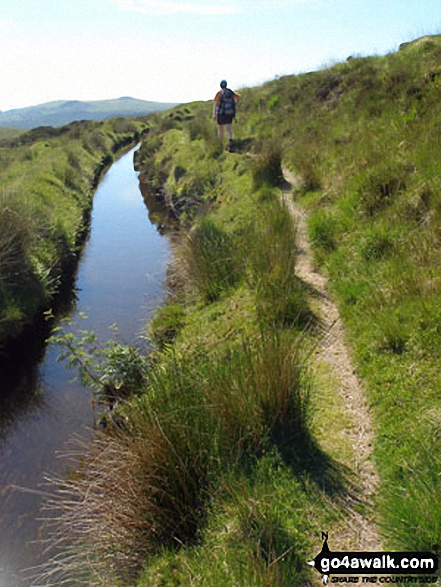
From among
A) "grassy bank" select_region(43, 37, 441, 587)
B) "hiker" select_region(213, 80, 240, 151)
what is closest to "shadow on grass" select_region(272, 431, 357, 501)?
"grassy bank" select_region(43, 37, 441, 587)

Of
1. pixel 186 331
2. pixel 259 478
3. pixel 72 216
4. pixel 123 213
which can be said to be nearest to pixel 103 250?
pixel 72 216

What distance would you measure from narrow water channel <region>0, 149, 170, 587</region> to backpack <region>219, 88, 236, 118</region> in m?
4.80

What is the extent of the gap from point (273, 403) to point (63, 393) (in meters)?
5.17

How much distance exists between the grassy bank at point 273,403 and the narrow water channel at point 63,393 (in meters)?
0.61

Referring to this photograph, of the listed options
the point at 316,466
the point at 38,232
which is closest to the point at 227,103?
the point at 38,232

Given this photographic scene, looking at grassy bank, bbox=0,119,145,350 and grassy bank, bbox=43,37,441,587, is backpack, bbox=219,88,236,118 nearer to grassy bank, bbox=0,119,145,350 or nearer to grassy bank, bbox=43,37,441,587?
grassy bank, bbox=0,119,145,350

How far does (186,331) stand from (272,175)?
20.1ft

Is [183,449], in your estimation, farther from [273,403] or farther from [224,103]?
[224,103]

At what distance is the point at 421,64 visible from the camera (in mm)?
11938

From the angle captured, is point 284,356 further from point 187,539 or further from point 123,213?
point 123,213

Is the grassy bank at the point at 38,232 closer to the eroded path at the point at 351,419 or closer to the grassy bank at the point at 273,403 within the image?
the grassy bank at the point at 273,403

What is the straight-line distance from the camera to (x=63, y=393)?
7879mm

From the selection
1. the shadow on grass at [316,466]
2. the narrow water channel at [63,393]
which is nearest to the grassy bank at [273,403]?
the shadow on grass at [316,466]

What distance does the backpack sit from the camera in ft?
48.6
